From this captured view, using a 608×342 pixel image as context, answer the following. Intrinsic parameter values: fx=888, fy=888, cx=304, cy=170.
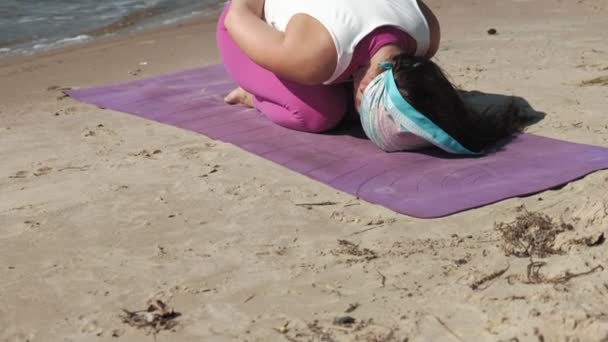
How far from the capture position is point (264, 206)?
3.29 meters

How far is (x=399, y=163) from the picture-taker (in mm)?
3715

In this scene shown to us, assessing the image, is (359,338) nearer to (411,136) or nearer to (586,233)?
(586,233)

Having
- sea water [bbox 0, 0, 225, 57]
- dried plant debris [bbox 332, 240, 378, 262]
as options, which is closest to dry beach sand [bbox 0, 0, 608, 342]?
dried plant debris [bbox 332, 240, 378, 262]

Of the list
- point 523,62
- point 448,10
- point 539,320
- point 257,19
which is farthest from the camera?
point 448,10

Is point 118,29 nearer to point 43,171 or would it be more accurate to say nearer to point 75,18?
point 75,18

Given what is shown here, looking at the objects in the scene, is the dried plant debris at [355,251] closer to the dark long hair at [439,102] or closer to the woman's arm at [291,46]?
the dark long hair at [439,102]

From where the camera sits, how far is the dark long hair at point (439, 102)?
143 inches

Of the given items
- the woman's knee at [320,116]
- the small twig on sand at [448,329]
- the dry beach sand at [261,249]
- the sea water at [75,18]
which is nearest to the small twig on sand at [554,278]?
the dry beach sand at [261,249]

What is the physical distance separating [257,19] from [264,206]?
46.7 inches

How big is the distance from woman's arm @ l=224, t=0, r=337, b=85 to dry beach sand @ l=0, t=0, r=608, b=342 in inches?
16.9

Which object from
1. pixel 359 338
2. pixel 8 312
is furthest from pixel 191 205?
pixel 359 338

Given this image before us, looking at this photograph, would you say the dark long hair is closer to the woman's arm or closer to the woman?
the woman

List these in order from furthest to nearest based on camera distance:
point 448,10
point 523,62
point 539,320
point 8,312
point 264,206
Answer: point 448,10
point 523,62
point 264,206
point 8,312
point 539,320

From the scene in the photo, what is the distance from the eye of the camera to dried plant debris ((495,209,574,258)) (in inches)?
107
